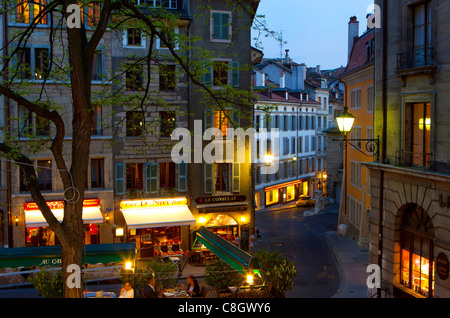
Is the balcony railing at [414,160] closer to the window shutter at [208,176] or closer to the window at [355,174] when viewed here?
the window shutter at [208,176]

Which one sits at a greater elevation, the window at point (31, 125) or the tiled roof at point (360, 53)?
the tiled roof at point (360, 53)

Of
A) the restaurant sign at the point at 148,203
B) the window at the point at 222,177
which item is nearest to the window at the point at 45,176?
the restaurant sign at the point at 148,203

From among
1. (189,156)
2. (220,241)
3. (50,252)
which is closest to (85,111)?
(220,241)

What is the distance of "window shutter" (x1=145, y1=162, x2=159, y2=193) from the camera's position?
27219 millimetres

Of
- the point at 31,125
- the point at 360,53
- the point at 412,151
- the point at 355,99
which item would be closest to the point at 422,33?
the point at 412,151

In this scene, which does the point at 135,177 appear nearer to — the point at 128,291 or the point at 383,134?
the point at 128,291

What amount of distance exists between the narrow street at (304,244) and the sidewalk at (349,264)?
1.19ft

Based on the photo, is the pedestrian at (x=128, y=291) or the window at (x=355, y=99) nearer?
the pedestrian at (x=128, y=291)

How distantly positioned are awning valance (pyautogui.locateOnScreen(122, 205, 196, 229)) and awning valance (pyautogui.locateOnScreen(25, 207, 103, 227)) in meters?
1.37

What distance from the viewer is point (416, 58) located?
1498 centimetres

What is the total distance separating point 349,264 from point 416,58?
46.3 feet

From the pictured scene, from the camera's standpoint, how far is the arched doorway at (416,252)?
48.4ft

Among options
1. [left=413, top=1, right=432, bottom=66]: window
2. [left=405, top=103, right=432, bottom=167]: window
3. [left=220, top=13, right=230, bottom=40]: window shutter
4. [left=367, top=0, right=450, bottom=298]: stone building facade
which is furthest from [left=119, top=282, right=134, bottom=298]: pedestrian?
[left=220, top=13, right=230, bottom=40]: window shutter

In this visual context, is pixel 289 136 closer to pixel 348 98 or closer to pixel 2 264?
pixel 348 98
